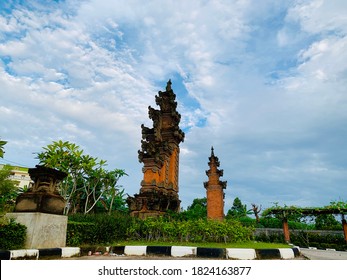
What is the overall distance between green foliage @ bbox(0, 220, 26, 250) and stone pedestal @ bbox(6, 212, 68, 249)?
17cm

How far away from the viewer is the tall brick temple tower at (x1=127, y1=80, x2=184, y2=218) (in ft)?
50.5

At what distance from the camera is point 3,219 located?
6.07 metres

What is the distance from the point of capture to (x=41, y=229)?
6.52 meters

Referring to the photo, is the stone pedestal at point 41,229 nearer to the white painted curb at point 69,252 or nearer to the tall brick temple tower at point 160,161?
the white painted curb at point 69,252

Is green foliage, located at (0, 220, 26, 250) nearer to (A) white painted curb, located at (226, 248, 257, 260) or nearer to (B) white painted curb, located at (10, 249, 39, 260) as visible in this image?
(B) white painted curb, located at (10, 249, 39, 260)

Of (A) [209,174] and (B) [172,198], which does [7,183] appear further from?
(A) [209,174]

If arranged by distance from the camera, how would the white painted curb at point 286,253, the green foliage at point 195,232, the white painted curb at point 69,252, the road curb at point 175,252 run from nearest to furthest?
the road curb at point 175,252
the white painted curb at point 69,252
the white painted curb at point 286,253
the green foliage at point 195,232

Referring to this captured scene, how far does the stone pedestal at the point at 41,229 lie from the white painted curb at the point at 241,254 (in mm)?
4685

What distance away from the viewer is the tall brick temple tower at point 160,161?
50.5 ft

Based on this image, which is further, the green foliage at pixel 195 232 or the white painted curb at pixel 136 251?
the green foliage at pixel 195 232

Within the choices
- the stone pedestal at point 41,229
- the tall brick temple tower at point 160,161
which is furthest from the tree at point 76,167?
the stone pedestal at point 41,229

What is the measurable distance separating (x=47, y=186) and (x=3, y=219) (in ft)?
4.73

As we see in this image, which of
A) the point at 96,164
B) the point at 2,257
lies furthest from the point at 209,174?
the point at 2,257

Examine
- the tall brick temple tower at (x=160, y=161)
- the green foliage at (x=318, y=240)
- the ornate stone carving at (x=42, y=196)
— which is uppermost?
the tall brick temple tower at (x=160, y=161)
